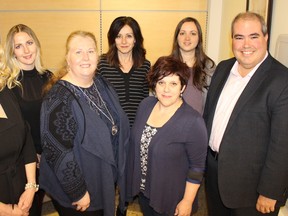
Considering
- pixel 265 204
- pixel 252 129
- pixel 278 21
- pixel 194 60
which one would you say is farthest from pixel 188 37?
pixel 265 204

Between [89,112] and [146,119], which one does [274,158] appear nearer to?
[146,119]

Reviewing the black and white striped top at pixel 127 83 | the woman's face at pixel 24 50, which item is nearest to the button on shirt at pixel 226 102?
the black and white striped top at pixel 127 83

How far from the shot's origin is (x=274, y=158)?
4.88 ft

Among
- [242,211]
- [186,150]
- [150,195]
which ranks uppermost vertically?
[186,150]

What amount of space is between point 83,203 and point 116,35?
1.39 m

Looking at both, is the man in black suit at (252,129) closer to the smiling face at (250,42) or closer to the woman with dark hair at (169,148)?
the smiling face at (250,42)

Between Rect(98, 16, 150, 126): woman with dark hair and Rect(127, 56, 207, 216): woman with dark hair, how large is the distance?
0.67m

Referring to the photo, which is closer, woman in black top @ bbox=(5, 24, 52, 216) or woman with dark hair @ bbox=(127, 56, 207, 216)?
woman with dark hair @ bbox=(127, 56, 207, 216)

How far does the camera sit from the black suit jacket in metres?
1.46

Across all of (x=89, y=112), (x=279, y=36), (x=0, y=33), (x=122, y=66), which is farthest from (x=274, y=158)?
(x=0, y=33)

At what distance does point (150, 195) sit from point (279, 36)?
1330 millimetres

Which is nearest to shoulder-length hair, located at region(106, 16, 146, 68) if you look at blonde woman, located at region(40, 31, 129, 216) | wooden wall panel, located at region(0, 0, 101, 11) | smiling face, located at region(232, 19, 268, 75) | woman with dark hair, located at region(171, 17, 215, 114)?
woman with dark hair, located at region(171, 17, 215, 114)

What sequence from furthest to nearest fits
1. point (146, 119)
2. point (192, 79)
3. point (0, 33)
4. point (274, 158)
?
point (0, 33) < point (192, 79) < point (146, 119) < point (274, 158)

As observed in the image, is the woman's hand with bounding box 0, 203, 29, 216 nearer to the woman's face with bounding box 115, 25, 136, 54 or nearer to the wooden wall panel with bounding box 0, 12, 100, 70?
the woman's face with bounding box 115, 25, 136, 54
